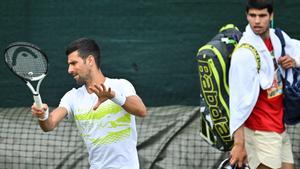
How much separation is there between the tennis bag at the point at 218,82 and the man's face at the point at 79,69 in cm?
103

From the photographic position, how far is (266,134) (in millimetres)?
6273

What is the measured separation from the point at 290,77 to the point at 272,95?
202mm

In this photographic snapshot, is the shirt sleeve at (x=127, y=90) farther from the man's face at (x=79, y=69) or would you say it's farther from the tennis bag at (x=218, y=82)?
the tennis bag at (x=218, y=82)

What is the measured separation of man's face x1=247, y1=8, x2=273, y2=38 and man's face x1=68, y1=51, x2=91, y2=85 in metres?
1.17

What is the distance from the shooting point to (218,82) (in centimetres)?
652

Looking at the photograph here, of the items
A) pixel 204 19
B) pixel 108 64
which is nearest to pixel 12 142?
pixel 108 64

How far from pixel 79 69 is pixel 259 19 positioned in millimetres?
1266

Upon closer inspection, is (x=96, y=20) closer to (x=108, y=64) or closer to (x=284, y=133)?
(x=108, y=64)

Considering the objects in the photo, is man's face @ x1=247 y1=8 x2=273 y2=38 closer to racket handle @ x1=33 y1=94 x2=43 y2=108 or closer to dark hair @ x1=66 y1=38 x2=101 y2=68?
dark hair @ x1=66 y1=38 x2=101 y2=68

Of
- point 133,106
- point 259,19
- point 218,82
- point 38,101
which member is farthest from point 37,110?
point 259,19

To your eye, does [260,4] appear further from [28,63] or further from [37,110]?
[37,110]

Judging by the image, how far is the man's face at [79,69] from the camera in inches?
230

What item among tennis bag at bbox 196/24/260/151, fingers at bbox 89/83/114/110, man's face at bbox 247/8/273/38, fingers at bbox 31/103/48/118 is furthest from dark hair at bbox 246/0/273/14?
fingers at bbox 31/103/48/118

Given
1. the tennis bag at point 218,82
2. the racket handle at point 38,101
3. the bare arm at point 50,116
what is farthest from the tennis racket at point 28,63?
the tennis bag at point 218,82
